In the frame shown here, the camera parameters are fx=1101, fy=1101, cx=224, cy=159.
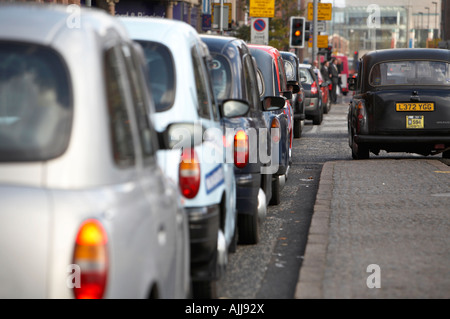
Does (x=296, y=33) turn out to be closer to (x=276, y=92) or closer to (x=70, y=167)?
(x=276, y=92)

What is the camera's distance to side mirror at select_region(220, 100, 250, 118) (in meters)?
8.09

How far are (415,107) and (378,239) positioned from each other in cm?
894

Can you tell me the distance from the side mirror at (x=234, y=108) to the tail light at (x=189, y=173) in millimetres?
1777

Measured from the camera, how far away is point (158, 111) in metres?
6.70

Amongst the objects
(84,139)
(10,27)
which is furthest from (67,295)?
(10,27)

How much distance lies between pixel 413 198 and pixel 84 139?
9395mm

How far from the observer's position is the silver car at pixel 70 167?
3.47 metres

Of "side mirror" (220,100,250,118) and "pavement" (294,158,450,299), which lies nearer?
"pavement" (294,158,450,299)

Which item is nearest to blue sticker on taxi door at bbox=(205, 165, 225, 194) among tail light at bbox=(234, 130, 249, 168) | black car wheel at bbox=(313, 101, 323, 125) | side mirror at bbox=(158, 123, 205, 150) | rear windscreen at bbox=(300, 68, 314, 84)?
side mirror at bbox=(158, 123, 205, 150)

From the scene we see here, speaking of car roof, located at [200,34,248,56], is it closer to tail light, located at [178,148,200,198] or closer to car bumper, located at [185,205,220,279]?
car bumper, located at [185,205,220,279]

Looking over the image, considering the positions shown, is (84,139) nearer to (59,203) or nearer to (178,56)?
(59,203)

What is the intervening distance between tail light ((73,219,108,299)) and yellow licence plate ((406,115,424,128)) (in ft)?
48.8

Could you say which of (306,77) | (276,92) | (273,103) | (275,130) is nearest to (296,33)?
(306,77)

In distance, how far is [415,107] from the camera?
17938mm
